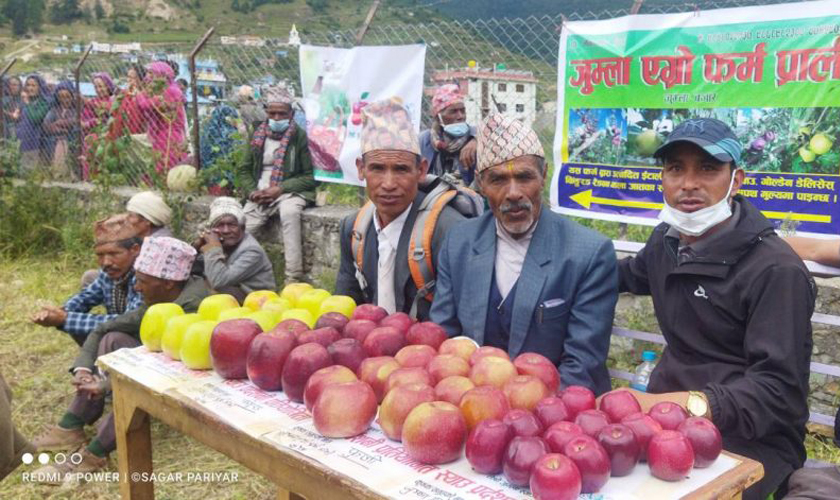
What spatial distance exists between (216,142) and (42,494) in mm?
4463

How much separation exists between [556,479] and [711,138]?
1.26m

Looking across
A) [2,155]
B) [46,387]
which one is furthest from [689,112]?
[2,155]

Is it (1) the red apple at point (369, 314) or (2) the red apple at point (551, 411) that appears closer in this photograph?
(2) the red apple at point (551, 411)

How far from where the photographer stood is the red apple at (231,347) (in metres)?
2.26

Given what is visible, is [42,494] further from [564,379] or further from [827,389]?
[827,389]

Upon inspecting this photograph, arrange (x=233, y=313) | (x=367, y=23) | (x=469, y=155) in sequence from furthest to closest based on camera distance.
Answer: (x=367, y=23) → (x=469, y=155) → (x=233, y=313)

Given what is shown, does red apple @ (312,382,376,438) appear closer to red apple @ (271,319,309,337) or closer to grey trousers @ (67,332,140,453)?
red apple @ (271,319,309,337)

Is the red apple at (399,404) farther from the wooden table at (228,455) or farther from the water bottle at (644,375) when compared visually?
the water bottle at (644,375)

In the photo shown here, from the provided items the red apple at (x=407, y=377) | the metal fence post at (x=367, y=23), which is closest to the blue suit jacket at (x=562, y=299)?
the red apple at (x=407, y=377)

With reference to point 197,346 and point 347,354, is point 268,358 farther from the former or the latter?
point 197,346

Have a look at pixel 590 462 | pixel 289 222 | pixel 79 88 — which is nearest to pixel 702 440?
pixel 590 462

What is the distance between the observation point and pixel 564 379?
238cm

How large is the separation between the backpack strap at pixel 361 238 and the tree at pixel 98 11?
183 feet

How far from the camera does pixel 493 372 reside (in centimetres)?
191
